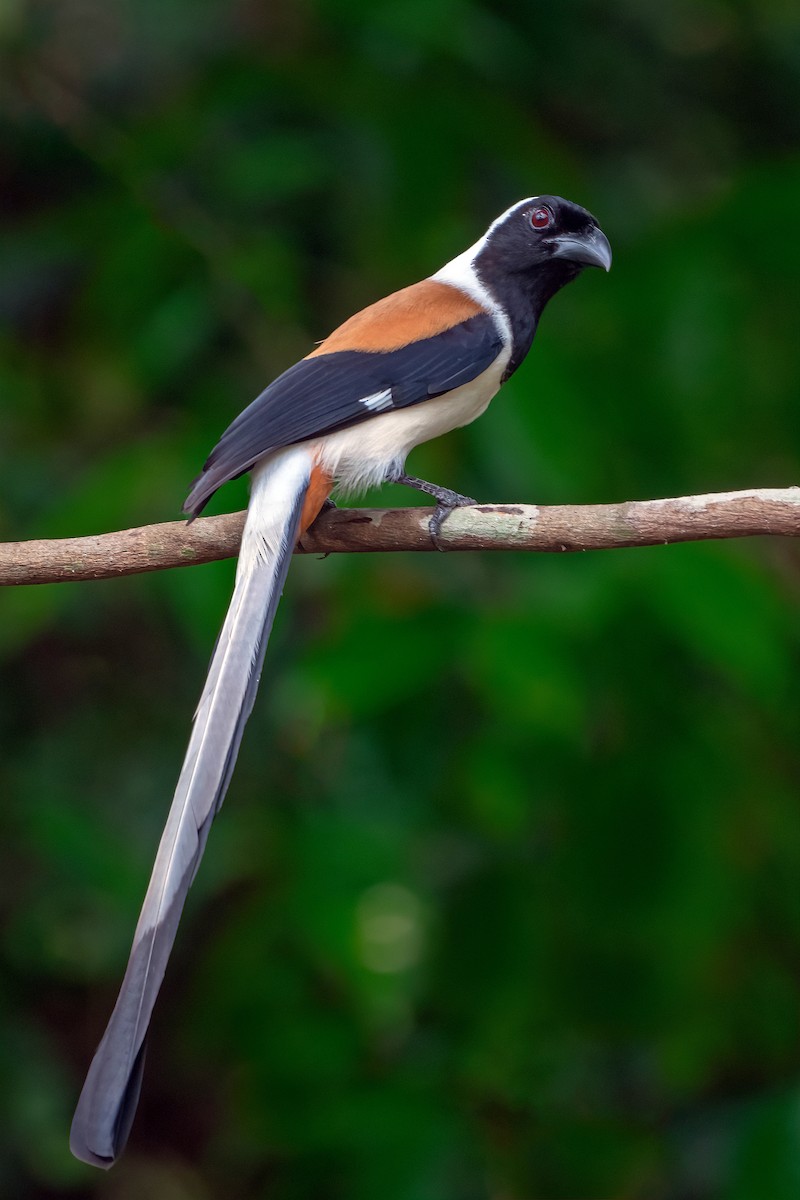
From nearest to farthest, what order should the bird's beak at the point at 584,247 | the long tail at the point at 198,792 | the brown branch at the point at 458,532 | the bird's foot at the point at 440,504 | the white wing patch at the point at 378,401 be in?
1. the long tail at the point at 198,792
2. the brown branch at the point at 458,532
3. the bird's foot at the point at 440,504
4. the white wing patch at the point at 378,401
5. the bird's beak at the point at 584,247

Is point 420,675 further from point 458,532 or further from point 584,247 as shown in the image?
point 584,247

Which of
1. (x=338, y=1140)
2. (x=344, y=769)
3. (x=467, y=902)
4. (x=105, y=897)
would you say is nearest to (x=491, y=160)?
(x=344, y=769)

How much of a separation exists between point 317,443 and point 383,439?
125mm

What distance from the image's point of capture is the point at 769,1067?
128 inches

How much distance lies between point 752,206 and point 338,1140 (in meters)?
1.98

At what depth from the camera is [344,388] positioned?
2246 millimetres

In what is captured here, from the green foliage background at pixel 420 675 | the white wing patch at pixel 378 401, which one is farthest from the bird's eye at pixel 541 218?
the white wing patch at pixel 378 401

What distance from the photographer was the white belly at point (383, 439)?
2287mm

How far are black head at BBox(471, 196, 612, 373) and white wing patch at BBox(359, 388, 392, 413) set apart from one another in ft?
1.14

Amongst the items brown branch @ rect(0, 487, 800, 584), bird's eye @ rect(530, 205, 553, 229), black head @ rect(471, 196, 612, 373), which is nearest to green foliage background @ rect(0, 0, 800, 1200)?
black head @ rect(471, 196, 612, 373)

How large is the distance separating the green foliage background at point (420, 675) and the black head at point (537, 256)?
119 millimetres

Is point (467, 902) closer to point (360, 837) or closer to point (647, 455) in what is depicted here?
point (360, 837)

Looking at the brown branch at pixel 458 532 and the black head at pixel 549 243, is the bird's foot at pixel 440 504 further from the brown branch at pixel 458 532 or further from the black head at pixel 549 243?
the black head at pixel 549 243

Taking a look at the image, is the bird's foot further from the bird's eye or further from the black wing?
the bird's eye
